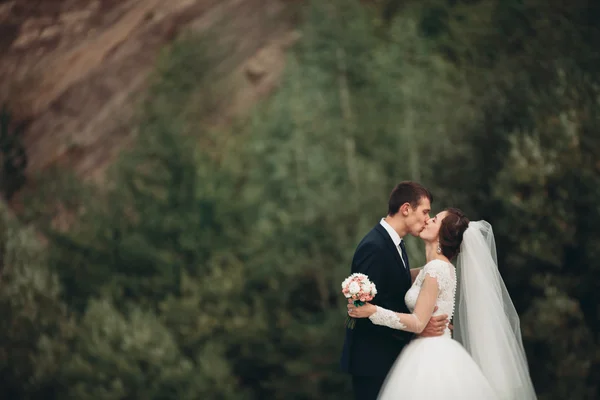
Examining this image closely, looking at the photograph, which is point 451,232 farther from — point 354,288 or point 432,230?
point 354,288

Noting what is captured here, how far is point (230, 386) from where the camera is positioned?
59.7 feet

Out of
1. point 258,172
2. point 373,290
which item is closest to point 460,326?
point 373,290

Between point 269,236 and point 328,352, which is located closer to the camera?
point 328,352

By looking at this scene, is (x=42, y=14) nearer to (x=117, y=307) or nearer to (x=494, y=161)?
(x=117, y=307)

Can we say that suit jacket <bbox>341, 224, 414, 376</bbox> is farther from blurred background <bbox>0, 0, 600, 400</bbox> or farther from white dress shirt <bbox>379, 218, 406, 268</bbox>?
blurred background <bbox>0, 0, 600, 400</bbox>

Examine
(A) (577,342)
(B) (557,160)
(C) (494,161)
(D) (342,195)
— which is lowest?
(D) (342,195)

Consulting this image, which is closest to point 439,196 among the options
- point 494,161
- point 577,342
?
point 494,161

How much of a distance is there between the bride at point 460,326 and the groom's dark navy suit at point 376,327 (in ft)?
0.26

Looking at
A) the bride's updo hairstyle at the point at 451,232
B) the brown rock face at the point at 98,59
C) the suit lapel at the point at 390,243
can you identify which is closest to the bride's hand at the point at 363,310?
the suit lapel at the point at 390,243

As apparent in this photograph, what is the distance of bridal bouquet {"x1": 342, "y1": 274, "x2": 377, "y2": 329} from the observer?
4.19 meters

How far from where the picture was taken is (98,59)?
82.3 ft

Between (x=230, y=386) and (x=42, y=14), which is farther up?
(x=42, y=14)

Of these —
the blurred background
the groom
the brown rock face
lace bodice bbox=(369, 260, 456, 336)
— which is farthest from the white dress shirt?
the brown rock face

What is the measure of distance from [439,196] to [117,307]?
9491 millimetres
